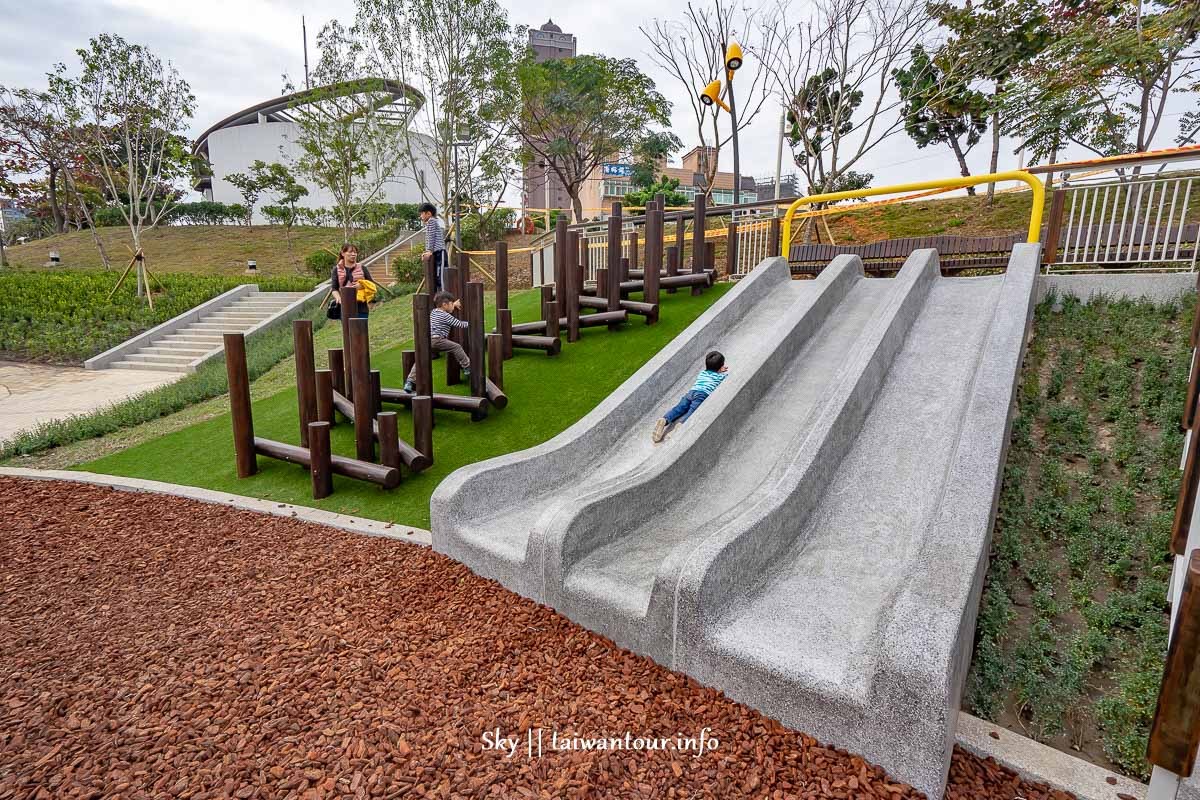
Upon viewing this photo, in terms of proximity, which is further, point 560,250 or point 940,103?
point 940,103

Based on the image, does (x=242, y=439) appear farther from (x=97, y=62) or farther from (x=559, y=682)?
(x=97, y=62)

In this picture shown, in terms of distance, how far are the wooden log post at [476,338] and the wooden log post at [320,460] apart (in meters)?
1.68

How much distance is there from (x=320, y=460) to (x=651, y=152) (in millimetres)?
32720

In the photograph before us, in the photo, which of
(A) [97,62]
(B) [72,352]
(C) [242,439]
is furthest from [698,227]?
(A) [97,62]

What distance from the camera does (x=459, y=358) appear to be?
698cm

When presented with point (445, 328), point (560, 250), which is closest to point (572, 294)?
point (560, 250)

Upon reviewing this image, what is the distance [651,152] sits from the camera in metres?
34.4

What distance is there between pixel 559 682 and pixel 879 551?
6.71ft

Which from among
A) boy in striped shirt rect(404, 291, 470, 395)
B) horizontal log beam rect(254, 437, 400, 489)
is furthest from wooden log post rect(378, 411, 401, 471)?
boy in striped shirt rect(404, 291, 470, 395)

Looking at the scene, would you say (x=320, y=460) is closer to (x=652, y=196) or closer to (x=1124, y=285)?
(x=1124, y=285)

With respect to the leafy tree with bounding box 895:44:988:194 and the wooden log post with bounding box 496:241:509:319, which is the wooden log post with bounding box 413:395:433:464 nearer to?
the wooden log post with bounding box 496:241:509:319

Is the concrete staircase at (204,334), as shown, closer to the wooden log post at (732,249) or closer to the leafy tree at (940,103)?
the wooden log post at (732,249)

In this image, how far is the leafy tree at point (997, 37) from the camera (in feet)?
58.2

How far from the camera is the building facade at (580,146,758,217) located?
49841 mm
